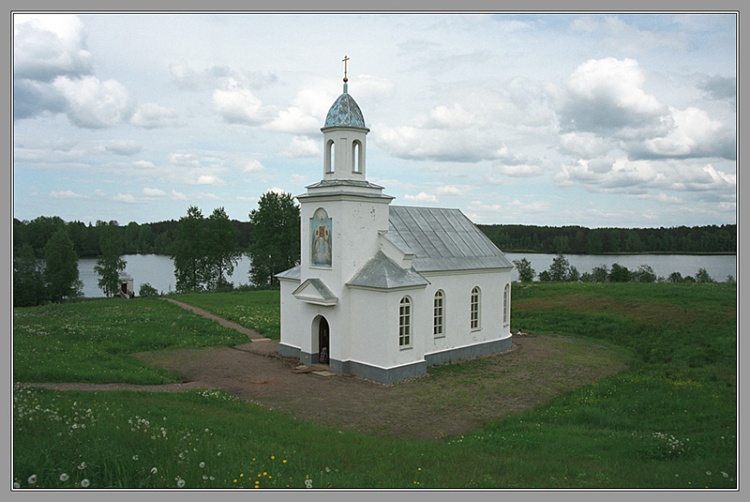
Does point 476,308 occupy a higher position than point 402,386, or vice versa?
point 476,308

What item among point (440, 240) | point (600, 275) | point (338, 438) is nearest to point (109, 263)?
point (440, 240)

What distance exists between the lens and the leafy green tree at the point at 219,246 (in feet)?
190

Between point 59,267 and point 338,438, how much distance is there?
4808 cm

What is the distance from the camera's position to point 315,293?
801 inches

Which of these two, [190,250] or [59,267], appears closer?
[59,267]

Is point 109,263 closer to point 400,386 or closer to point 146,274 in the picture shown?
point 146,274

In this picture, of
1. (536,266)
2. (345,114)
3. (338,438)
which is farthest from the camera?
(536,266)

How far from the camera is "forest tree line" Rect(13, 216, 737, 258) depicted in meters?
53.5

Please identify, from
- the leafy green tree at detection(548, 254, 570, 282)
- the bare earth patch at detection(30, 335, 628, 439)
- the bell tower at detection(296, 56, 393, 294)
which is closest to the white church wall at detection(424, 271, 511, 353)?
the bare earth patch at detection(30, 335, 628, 439)

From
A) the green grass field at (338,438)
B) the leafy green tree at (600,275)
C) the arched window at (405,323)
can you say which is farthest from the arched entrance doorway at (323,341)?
the leafy green tree at (600,275)

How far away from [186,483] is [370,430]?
7.32 meters

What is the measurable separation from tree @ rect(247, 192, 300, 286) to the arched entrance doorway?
35.2 metres

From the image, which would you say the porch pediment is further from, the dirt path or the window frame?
the window frame

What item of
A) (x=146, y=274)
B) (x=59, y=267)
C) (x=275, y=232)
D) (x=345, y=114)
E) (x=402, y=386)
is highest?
(x=345, y=114)
